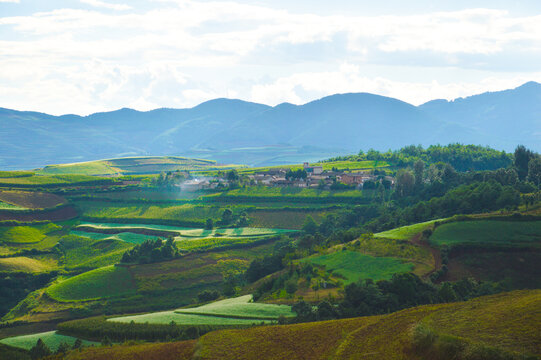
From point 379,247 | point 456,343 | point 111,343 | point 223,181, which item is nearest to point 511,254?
point 379,247

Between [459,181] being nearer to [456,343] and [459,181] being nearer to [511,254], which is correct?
[511,254]

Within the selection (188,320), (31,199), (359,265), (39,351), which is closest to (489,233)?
(359,265)

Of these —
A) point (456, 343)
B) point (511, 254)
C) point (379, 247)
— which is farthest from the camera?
point (379, 247)

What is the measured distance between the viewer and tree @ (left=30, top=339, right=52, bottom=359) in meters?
54.8

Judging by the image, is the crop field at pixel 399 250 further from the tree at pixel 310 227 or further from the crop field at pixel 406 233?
the tree at pixel 310 227

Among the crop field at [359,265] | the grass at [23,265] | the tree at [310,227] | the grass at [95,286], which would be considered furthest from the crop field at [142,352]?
the tree at [310,227]

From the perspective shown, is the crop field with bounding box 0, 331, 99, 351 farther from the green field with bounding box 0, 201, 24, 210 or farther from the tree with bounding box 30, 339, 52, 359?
the green field with bounding box 0, 201, 24, 210

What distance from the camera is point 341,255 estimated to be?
80.4 m

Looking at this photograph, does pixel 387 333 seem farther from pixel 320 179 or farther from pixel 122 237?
pixel 320 179

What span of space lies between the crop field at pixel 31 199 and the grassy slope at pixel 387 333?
109 m

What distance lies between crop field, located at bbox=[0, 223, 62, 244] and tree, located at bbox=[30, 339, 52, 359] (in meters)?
68.4

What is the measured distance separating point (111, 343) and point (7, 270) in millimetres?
52022

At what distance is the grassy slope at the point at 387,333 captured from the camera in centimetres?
3909

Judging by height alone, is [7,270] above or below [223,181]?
below
